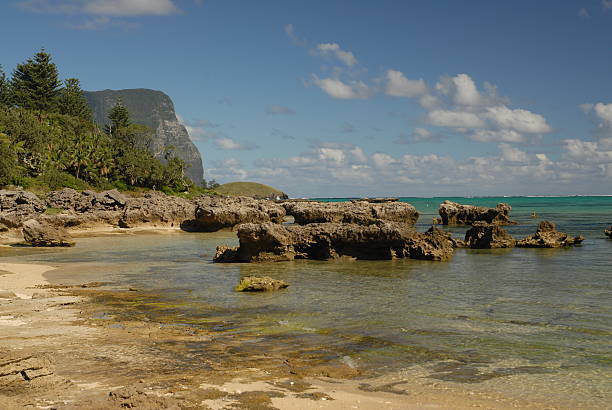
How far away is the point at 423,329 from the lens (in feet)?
38.9

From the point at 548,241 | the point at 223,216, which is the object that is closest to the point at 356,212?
the point at 548,241

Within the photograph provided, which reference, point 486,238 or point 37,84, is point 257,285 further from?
A: point 37,84

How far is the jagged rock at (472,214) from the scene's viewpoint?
54.7 m

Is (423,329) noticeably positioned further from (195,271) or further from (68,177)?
(68,177)

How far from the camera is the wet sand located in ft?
22.8

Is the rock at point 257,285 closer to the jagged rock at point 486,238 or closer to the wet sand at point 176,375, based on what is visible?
the wet sand at point 176,375

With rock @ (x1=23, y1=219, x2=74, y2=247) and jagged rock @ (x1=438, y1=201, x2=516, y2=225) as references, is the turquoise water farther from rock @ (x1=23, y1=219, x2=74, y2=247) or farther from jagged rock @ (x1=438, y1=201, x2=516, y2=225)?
jagged rock @ (x1=438, y1=201, x2=516, y2=225)

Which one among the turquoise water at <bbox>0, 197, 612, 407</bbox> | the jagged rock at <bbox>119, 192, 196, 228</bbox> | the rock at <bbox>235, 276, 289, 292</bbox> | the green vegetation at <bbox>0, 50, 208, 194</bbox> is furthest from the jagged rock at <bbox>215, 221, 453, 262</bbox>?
the green vegetation at <bbox>0, 50, 208, 194</bbox>

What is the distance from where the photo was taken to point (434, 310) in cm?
1399

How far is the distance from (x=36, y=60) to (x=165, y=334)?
355ft

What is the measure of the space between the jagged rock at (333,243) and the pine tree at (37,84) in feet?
294

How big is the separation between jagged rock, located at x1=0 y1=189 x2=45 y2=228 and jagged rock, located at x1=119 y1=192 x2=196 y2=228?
9.07 m

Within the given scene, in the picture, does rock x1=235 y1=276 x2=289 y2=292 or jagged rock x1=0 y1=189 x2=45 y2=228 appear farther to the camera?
jagged rock x1=0 y1=189 x2=45 y2=228

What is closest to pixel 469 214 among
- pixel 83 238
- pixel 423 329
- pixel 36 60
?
pixel 83 238
